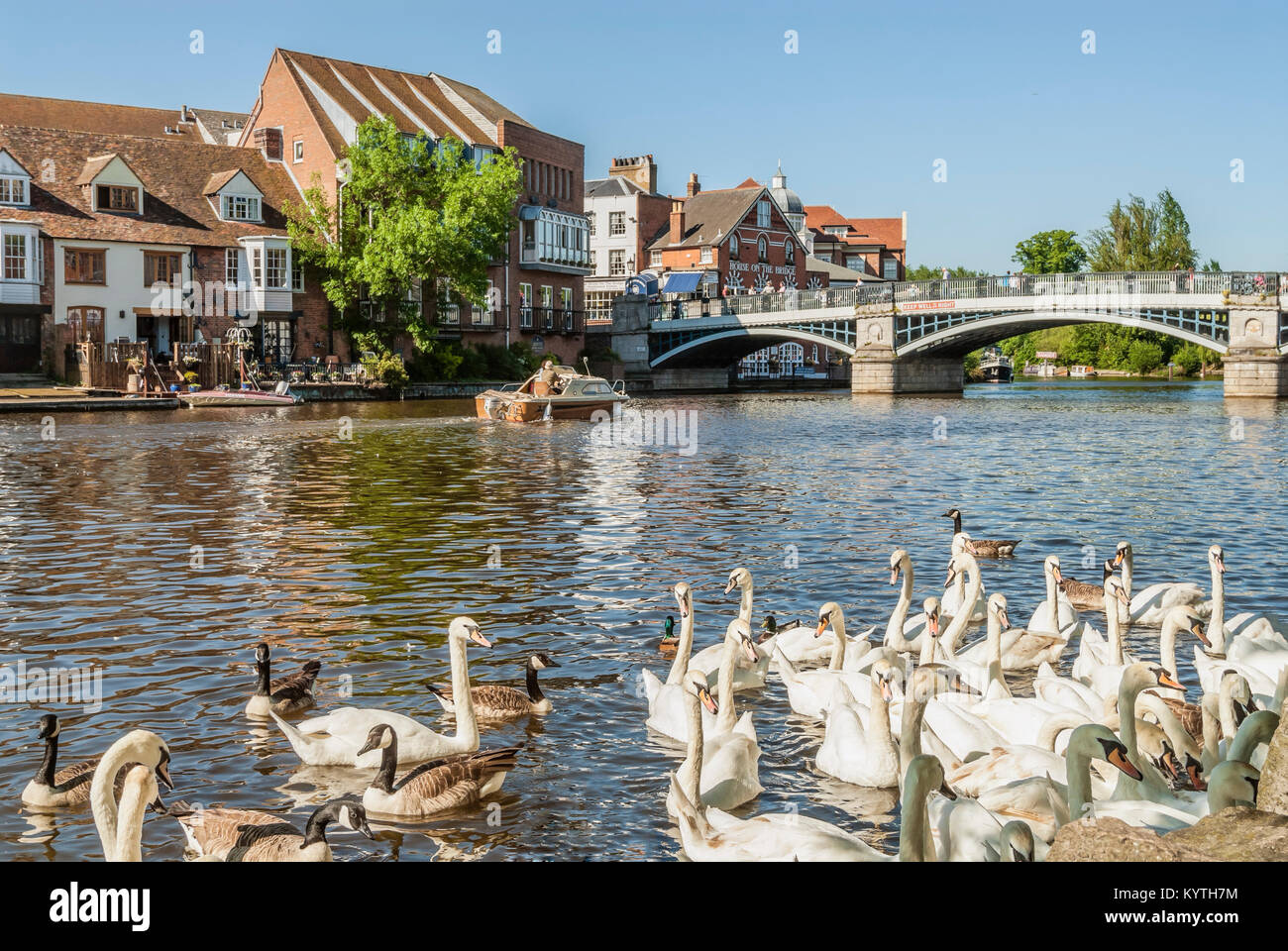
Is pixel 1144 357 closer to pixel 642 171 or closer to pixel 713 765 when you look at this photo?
pixel 642 171

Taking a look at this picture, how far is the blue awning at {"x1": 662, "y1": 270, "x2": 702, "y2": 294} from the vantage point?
95.7 meters

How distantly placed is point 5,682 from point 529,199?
67.0 meters

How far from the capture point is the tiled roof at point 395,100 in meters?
64.4

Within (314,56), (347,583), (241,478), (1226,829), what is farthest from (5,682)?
(314,56)

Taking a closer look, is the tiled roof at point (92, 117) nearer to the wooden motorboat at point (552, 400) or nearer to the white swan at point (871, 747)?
the wooden motorboat at point (552, 400)

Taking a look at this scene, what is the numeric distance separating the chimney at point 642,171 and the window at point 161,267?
5427cm

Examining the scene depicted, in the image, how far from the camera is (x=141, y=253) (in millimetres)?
55469

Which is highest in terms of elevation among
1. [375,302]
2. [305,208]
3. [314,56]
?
[314,56]

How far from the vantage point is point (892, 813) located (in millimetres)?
8023

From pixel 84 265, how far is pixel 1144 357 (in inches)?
3266

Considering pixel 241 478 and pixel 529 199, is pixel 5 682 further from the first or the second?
pixel 529 199

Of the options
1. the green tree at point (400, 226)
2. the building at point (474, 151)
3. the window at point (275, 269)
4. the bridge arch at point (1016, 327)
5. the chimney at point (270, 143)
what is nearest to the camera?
the green tree at point (400, 226)

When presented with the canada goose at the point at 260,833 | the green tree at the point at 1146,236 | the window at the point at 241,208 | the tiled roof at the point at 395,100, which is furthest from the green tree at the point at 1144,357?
the canada goose at the point at 260,833
